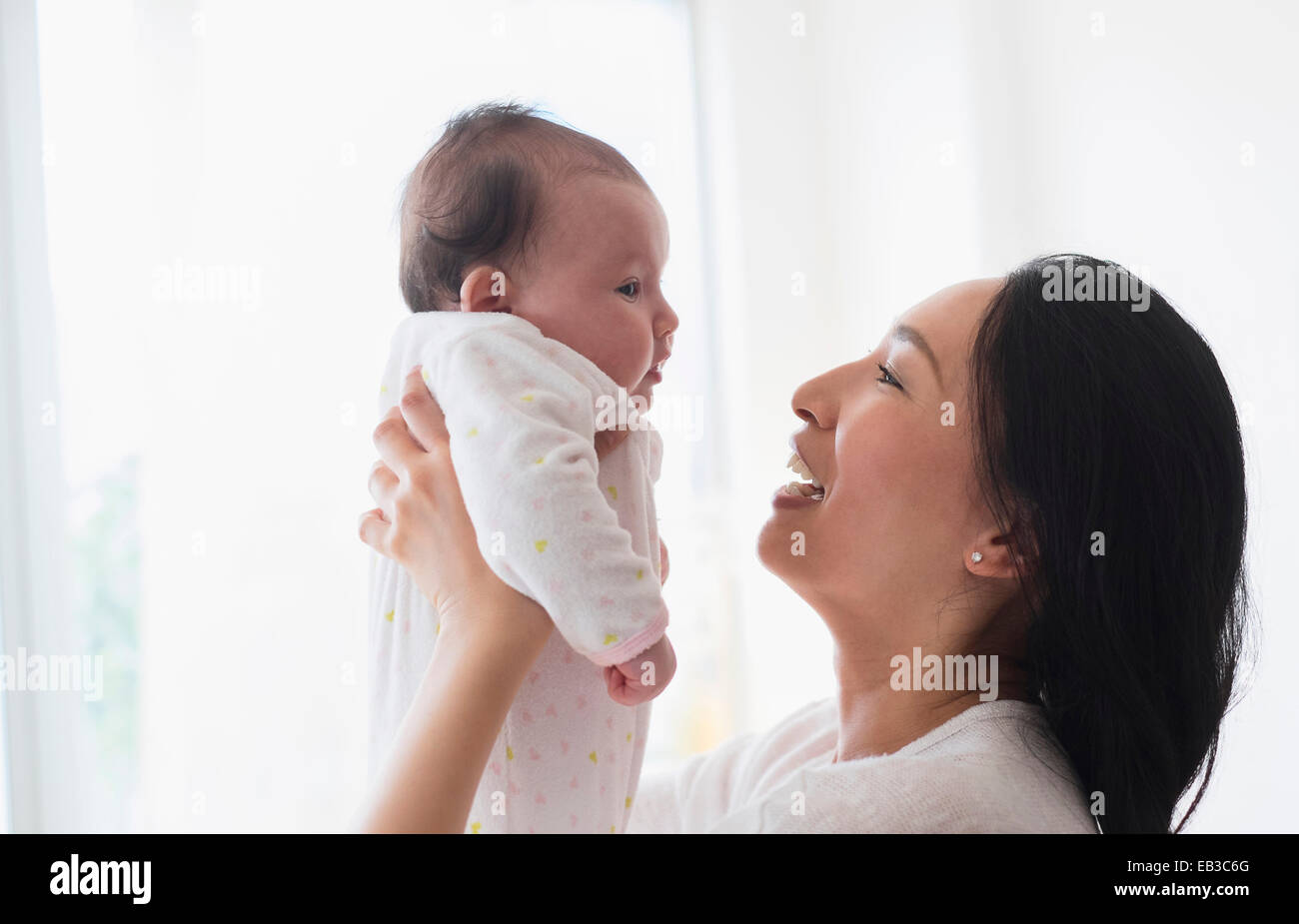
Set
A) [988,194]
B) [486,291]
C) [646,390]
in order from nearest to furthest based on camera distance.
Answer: [486,291] → [646,390] → [988,194]

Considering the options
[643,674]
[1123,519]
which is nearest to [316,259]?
[643,674]

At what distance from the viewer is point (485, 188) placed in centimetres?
118

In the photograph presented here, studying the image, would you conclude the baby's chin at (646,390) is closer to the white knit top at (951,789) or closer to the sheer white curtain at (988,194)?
the sheer white curtain at (988,194)

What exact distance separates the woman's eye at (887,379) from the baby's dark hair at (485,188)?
0.36 meters

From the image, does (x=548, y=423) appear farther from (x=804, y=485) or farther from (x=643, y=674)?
(x=804, y=485)

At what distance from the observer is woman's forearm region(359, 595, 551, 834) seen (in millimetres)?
853

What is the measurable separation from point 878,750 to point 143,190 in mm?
1836

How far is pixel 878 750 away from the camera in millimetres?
1187

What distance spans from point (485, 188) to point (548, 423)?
35 centimetres

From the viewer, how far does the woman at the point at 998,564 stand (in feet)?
3.22

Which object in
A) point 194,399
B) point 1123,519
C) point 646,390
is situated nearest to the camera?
point 1123,519

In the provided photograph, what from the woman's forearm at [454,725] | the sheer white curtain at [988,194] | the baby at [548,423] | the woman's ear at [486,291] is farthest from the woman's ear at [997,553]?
the woman's ear at [486,291]
